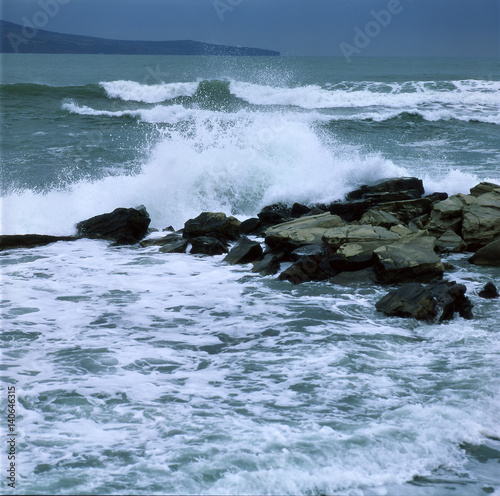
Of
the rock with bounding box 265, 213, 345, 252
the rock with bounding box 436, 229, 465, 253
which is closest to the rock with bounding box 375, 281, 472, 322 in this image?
the rock with bounding box 265, 213, 345, 252

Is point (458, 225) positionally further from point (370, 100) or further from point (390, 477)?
point (370, 100)

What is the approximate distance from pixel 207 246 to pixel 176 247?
48 cm

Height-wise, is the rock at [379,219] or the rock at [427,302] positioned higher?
the rock at [379,219]

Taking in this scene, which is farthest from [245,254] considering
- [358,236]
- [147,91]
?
[147,91]

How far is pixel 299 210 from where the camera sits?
33.2 ft

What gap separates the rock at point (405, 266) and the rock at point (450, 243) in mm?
1284

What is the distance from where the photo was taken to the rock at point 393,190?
987cm

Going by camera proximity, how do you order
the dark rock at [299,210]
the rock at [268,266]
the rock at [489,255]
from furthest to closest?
1. the dark rock at [299,210]
2. the rock at [489,255]
3. the rock at [268,266]

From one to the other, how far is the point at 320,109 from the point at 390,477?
→ 24.7m

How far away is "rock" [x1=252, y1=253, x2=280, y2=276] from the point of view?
7562 mm

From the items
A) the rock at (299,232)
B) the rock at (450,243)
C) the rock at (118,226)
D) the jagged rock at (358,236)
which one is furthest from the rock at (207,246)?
the rock at (450,243)

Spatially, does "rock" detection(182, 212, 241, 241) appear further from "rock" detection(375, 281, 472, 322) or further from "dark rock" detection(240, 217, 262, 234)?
"rock" detection(375, 281, 472, 322)

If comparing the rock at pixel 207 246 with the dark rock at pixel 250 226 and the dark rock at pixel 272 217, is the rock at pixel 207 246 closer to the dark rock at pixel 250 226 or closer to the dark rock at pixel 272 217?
the dark rock at pixel 250 226

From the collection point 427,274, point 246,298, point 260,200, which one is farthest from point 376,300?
point 260,200
